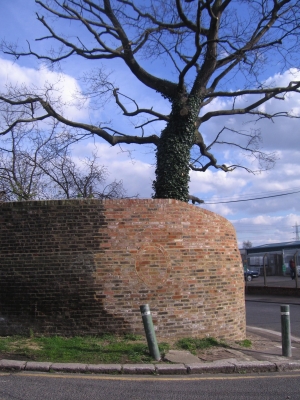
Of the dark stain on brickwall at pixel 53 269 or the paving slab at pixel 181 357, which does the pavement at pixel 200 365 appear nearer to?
the paving slab at pixel 181 357

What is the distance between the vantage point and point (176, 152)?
38.6ft

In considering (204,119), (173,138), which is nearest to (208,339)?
(173,138)

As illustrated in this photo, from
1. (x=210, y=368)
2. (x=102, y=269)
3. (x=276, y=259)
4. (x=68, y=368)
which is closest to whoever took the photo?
(x=68, y=368)

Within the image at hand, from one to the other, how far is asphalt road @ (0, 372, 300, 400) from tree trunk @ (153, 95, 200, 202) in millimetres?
5487

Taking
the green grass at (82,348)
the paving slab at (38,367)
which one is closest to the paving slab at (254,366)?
the green grass at (82,348)

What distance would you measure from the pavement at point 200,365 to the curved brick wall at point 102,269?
0.94 m

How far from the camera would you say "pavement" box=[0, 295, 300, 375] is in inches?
273

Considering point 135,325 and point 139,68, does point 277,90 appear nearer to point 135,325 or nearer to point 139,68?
point 139,68

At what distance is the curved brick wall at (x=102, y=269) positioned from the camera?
344 inches

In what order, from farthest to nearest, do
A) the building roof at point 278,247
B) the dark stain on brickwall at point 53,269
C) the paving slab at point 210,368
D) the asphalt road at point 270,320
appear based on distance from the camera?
1. the building roof at point 278,247
2. the asphalt road at point 270,320
3. the dark stain on brickwall at point 53,269
4. the paving slab at point 210,368

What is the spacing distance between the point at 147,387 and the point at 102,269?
2908 mm

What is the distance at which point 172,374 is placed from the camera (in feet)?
23.1

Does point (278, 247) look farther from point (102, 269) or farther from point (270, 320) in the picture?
point (102, 269)

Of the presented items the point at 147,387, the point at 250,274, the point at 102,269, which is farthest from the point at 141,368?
the point at 250,274
